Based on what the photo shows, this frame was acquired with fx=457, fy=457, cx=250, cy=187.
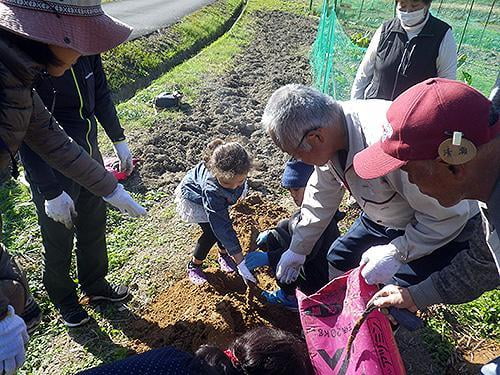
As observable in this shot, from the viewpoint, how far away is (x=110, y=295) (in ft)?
10.5

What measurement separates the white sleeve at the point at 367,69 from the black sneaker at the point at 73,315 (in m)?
2.74

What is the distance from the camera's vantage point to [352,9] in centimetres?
1509

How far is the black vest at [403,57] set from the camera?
3330 mm

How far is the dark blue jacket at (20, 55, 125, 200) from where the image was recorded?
2.46 metres

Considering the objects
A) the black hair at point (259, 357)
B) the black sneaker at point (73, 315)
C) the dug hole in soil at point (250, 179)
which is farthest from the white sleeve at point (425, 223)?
the black sneaker at point (73, 315)

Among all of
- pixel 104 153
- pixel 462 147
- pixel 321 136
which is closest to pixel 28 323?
pixel 321 136

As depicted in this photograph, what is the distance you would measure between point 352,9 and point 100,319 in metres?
14.5

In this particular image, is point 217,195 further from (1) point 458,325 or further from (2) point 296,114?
(1) point 458,325

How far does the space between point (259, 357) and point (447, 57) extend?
2724mm

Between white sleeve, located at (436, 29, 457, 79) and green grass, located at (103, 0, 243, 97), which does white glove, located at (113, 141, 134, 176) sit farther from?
green grass, located at (103, 0, 243, 97)

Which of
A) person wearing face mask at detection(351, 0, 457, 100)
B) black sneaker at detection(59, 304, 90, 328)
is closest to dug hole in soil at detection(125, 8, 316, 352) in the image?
black sneaker at detection(59, 304, 90, 328)

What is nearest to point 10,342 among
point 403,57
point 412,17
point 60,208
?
point 60,208

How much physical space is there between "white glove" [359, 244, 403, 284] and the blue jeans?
0.67 ft

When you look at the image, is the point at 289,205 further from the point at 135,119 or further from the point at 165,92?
the point at 165,92
